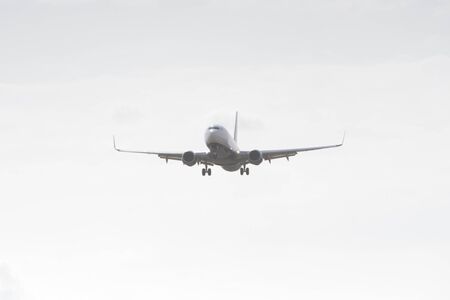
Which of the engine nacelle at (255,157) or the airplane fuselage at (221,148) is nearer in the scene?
the airplane fuselage at (221,148)

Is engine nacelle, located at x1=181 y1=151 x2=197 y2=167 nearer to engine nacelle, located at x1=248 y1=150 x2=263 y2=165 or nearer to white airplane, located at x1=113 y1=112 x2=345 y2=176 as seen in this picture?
white airplane, located at x1=113 y1=112 x2=345 y2=176

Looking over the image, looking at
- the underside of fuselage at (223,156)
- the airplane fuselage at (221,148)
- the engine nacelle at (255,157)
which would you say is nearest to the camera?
the airplane fuselage at (221,148)

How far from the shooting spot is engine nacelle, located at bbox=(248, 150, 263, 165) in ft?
298

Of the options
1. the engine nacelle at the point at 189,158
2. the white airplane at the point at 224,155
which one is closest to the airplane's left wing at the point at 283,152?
the white airplane at the point at 224,155

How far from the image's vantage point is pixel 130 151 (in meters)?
101

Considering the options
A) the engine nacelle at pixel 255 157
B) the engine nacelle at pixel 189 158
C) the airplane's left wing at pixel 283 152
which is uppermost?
the airplane's left wing at pixel 283 152

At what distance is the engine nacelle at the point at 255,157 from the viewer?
9069 centimetres

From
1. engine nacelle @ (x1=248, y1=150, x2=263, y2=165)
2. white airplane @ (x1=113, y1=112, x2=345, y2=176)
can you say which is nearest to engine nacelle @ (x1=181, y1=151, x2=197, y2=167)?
white airplane @ (x1=113, y1=112, x2=345, y2=176)

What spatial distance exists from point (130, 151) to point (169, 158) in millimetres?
5047

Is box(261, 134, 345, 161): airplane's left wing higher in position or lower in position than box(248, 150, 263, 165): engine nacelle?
higher

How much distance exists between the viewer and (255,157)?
90.8m

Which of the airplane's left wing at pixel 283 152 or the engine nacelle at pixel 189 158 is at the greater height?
the airplane's left wing at pixel 283 152

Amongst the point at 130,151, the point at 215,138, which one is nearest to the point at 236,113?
the point at 130,151

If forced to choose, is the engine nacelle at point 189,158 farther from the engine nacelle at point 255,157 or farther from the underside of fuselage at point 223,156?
the engine nacelle at point 255,157
